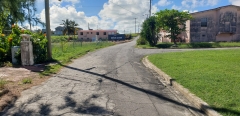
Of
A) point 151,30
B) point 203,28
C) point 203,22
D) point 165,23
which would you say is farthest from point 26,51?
point 203,22

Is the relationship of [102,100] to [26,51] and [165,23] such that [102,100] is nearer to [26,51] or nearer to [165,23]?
[26,51]

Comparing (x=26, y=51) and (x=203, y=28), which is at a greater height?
(x=203, y=28)

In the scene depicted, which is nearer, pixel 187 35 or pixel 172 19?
pixel 172 19

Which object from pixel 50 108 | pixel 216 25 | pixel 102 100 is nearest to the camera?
pixel 50 108

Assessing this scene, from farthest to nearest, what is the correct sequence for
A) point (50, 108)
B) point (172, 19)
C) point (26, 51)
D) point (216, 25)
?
point (216, 25) < point (172, 19) < point (26, 51) < point (50, 108)

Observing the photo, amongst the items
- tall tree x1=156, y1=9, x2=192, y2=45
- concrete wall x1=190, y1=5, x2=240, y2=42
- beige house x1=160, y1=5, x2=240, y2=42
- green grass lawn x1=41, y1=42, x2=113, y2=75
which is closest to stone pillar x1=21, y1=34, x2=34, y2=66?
green grass lawn x1=41, y1=42, x2=113, y2=75

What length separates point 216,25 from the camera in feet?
113

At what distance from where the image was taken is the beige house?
34.0m

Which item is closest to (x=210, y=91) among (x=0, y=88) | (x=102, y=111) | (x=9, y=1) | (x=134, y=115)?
(x=134, y=115)

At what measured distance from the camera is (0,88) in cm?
601

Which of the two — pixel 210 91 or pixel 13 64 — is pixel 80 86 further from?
pixel 13 64

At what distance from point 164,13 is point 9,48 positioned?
23.3 m

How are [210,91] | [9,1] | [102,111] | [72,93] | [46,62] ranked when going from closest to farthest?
1. [9,1]
2. [102,111]
3. [210,91]
4. [72,93]
5. [46,62]

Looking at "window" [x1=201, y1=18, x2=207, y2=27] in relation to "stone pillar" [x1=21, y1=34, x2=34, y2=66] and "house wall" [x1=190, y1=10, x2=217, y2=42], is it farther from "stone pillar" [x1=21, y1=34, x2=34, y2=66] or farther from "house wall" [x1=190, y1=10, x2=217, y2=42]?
"stone pillar" [x1=21, y1=34, x2=34, y2=66]
